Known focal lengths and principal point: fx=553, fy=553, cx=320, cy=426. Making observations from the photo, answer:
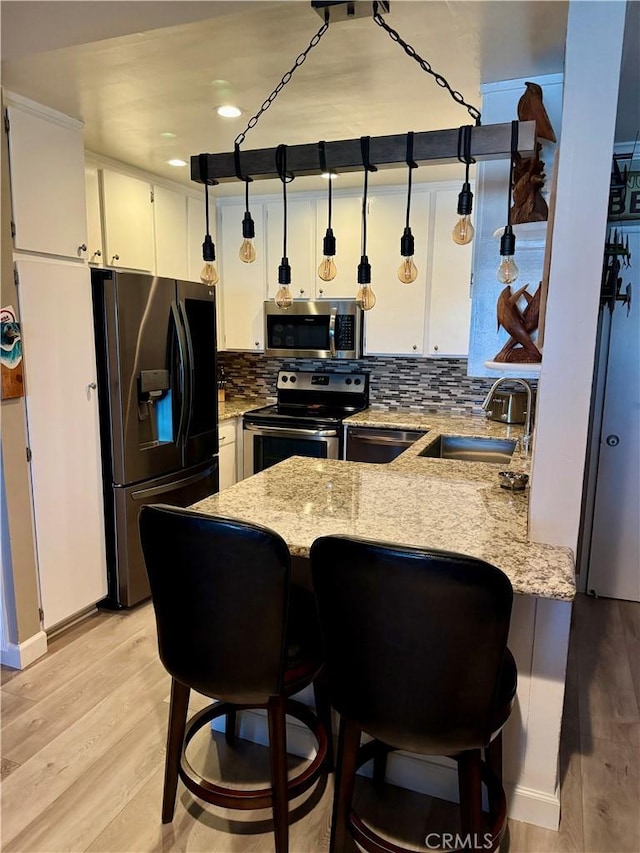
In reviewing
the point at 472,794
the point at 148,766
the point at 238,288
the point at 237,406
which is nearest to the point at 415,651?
the point at 472,794

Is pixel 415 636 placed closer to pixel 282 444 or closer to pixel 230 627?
pixel 230 627

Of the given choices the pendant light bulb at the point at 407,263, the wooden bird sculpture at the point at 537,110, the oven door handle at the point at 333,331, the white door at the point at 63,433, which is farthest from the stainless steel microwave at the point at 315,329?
the pendant light bulb at the point at 407,263

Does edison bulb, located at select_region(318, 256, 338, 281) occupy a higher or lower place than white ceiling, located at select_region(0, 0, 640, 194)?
lower

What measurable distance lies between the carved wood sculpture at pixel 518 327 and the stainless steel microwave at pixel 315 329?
1.92 m

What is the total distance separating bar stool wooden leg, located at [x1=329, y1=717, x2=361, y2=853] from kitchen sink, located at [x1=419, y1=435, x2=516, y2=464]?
194 cm

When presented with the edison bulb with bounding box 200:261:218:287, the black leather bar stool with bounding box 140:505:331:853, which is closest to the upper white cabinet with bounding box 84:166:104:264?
the edison bulb with bounding box 200:261:218:287

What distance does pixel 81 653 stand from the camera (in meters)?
2.62

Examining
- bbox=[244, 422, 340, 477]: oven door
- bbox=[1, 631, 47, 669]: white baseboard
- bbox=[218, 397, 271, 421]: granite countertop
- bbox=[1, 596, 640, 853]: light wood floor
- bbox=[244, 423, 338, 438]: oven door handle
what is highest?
bbox=[218, 397, 271, 421]: granite countertop

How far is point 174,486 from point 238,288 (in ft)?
5.83

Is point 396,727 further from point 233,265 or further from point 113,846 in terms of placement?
point 233,265

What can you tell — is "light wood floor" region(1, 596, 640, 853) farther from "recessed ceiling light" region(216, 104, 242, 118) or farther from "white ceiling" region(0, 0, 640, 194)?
"recessed ceiling light" region(216, 104, 242, 118)

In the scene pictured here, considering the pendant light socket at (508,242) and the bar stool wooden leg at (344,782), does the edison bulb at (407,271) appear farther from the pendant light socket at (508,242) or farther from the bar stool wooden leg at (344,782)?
the bar stool wooden leg at (344,782)

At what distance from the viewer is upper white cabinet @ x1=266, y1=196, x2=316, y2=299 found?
3963mm

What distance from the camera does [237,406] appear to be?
4.39 meters
